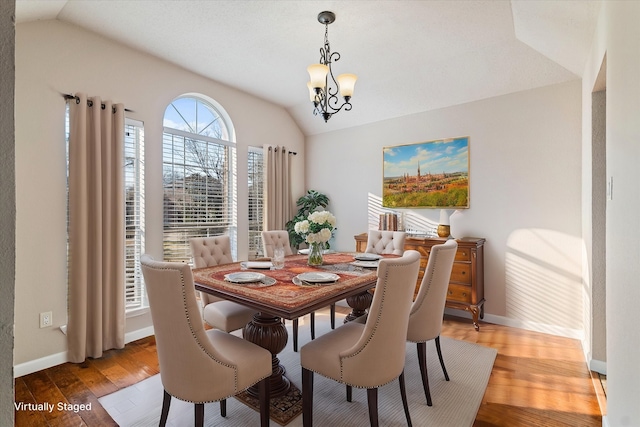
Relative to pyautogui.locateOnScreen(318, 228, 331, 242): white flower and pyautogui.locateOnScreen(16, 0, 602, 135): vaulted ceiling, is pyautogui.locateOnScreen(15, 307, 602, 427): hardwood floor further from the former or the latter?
pyautogui.locateOnScreen(16, 0, 602, 135): vaulted ceiling

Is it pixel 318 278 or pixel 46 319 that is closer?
pixel 318 278

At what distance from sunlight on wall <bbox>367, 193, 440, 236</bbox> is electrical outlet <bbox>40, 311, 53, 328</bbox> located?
3650mm

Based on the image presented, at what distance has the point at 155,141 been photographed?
338 cm

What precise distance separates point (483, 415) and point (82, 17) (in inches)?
170

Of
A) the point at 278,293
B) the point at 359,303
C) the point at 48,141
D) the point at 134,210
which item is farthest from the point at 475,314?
the point at 48,141

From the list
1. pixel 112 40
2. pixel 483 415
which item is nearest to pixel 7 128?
pixel 483 415

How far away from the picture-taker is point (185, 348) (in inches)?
59.6

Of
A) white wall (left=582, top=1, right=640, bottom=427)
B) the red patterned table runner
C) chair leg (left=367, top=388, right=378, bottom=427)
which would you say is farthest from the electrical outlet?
white wall (left=582, top=1, right=640, bottom=427)

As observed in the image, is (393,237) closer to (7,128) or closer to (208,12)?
(208,12)

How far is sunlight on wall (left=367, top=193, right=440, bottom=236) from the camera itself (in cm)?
411

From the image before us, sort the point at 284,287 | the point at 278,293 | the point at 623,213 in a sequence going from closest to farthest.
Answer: the point at 623,213, the point at 278,293, the point at 284,287

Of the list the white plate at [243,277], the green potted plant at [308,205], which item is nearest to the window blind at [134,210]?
the white plate at [243,277]

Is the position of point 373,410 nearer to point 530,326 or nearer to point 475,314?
point 475,314

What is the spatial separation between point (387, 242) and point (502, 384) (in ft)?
5.13
